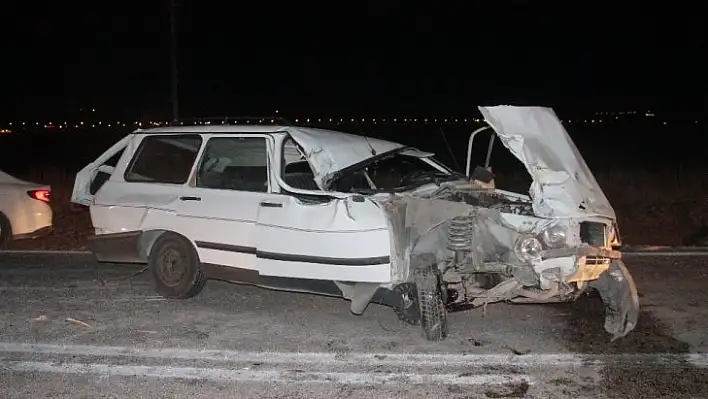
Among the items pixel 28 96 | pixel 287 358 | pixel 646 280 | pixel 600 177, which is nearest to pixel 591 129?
pixel 600 177

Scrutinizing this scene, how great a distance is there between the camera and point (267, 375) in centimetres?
523

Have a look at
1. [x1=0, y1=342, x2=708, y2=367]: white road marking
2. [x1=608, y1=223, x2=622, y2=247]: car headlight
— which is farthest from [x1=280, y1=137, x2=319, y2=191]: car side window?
[x1=608, y1=223, x2=622, y2=247]: car headlight

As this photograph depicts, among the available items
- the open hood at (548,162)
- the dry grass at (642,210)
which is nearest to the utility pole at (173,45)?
the dry grass at (642,210)

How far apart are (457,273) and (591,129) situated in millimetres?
46081

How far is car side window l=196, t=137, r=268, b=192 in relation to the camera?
697 cm

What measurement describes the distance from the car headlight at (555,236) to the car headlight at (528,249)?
0.24 feet

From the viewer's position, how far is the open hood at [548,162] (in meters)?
5.70

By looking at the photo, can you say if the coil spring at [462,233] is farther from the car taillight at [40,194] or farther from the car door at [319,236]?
the car taillight at [40,194]

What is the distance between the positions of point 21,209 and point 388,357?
6349mm

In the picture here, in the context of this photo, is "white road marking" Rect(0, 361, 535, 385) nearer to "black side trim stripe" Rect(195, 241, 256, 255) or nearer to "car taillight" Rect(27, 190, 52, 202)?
"black side trim stripe" Rect(195, 241, 256, 255)

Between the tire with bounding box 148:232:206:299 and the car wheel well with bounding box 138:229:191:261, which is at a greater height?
the car wheel well with bounding box 138:229:191:261

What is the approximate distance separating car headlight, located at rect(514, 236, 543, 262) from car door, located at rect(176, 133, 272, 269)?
2.28 meters

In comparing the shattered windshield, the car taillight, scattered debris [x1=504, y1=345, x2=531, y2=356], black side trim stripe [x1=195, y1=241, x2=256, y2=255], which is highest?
the shattered windshield

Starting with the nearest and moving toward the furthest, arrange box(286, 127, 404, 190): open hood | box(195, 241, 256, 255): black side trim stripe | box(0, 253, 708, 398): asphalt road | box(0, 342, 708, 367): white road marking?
box(0, 253, 708, 398): asphalt road → box(0, 342, 708, 367): white road marking → box(286, 127, 404, 190): open hood → box(195, 241, 256, 255): black side trim stripe
